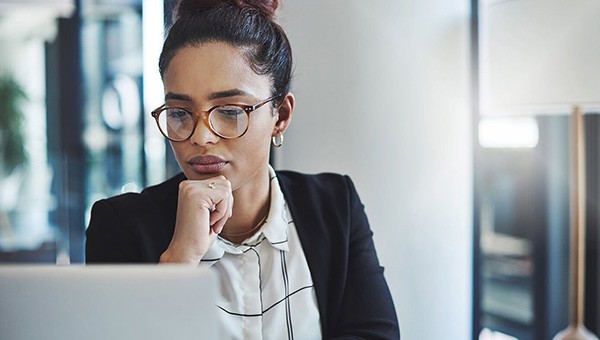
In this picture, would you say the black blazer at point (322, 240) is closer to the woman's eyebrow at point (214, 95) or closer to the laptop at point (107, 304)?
the woman's eyebrow at point (214, 95)

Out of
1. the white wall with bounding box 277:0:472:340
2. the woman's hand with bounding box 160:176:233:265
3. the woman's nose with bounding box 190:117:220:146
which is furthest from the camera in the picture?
the white wall with bounding box 277:0:472:340

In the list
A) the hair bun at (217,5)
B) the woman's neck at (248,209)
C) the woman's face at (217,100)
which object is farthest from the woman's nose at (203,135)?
the hair bun at (217,5)

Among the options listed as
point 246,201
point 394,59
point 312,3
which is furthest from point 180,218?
point 394,59

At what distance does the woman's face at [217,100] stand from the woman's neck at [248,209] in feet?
0.09

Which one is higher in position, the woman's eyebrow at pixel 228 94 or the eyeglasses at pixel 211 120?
the woman's eyebrow at pixel 228 94

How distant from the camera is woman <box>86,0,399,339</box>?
4.76ft

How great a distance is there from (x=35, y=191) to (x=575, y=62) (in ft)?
8.87

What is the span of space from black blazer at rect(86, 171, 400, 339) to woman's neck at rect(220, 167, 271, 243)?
0.19ft

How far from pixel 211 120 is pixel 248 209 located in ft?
0.72

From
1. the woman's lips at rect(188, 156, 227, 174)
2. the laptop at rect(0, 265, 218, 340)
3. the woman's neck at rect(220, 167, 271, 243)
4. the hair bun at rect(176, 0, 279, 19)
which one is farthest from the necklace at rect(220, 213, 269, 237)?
the laptop at rect(0, 265, 218, 340)

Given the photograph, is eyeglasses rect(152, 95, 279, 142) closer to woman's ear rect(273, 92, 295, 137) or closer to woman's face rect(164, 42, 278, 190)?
woman's face rect(164, 42, 278, 190)

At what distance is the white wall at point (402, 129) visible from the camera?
211 cm

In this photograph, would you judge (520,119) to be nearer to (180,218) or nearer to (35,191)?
(180,218)

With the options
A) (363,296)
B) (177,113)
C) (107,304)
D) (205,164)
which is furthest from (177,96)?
(107,304)
